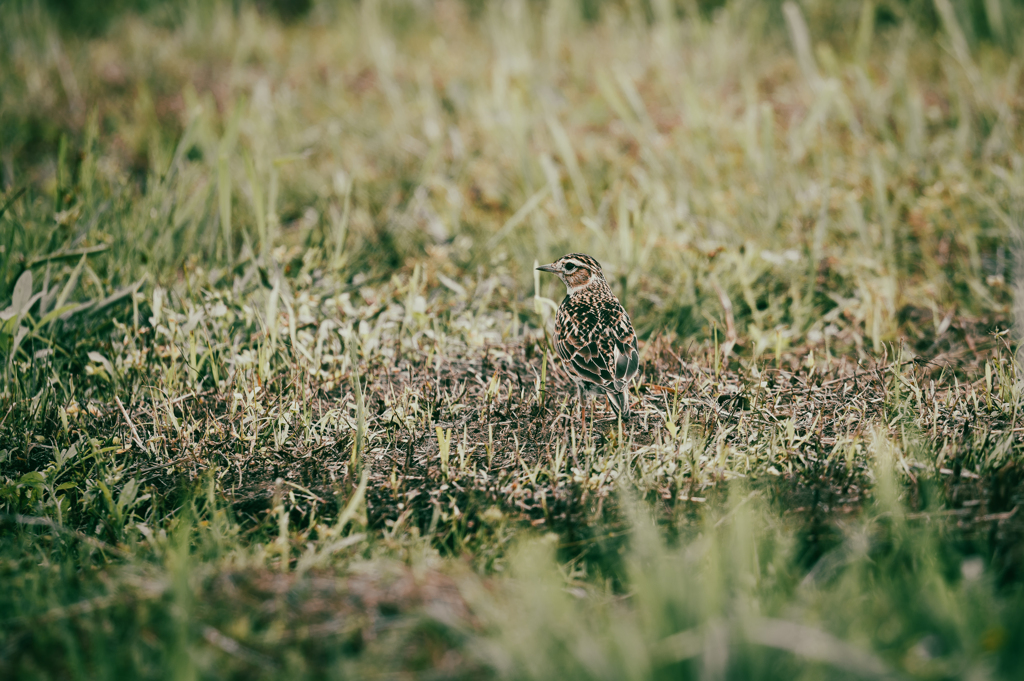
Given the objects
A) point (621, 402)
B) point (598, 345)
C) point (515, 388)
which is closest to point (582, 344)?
point (598, 345)

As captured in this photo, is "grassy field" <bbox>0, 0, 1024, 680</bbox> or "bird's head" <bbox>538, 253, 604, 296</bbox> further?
"bird's head" <bbox>538, 253, 604, 296</bbox>

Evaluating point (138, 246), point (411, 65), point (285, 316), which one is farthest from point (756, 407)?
point (411, 65)

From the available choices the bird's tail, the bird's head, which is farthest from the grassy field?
the bird's head

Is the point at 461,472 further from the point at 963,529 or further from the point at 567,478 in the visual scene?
the point at 963,529

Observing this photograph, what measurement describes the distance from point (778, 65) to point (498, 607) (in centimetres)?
549

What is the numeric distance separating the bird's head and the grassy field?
215 millimetres

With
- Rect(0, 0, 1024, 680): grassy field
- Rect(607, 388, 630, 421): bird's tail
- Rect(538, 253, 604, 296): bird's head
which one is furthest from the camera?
Rect(538, 253, 604, 296): bird's head

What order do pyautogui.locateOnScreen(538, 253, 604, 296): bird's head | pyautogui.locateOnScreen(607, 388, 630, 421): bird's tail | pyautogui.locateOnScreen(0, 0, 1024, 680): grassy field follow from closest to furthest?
pyautogui.locateOnScreen(0, 0, 1024, 680): grassy field → pyautogui.locateOnScreen(607, 388, 630, 421): bird's tail → pyautogui.locateOnScreen(538, 253, 604, 296): bird's head

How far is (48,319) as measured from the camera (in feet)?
9.48

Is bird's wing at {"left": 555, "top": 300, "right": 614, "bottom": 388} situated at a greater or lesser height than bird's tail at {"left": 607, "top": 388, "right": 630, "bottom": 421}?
greater

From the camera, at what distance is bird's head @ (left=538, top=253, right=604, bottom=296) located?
2.95 meters

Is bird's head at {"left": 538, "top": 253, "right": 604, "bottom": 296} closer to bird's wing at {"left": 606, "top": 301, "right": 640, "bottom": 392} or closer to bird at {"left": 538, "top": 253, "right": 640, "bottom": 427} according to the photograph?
bird at {"left": 538, "top": 253, "right": 640, "bottom": 427}

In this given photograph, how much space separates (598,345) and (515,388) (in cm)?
43

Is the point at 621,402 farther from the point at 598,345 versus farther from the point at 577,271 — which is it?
the point at 577,271
